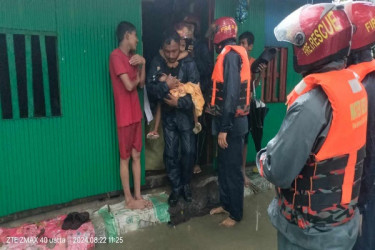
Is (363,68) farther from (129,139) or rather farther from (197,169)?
(197,169)

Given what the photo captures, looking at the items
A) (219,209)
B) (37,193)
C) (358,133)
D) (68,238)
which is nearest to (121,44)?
(37,193)

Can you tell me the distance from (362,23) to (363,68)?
37 cm

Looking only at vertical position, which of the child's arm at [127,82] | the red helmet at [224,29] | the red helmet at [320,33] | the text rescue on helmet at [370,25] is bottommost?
the child's arm at [127,82]

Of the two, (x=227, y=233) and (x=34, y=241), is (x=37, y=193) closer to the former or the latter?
(x=34, y=241)

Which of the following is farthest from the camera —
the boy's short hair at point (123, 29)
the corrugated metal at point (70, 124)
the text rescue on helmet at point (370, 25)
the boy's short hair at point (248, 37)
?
the boy's short hair at point (248, 37)

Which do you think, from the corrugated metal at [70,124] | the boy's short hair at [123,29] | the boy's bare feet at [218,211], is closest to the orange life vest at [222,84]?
the boy's short hair at [123,29]

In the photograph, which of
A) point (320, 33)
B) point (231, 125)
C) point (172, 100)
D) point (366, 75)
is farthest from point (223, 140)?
point (320, 33)

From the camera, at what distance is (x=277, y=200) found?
1.93 m

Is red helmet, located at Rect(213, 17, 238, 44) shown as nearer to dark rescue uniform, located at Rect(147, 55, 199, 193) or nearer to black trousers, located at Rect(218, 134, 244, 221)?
dark rescue uniform, located at Rect(147, 55, 199, 193)

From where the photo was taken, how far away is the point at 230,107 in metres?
3.31

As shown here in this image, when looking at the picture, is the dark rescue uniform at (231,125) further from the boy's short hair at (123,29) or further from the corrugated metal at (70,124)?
the corrugated metal at (70,124)

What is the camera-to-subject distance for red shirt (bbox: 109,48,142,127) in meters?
3.44

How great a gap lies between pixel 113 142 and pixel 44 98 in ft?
3.37

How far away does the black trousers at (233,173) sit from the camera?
3605 mm
